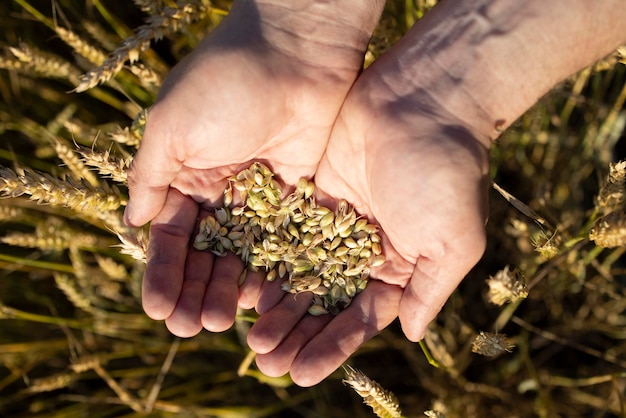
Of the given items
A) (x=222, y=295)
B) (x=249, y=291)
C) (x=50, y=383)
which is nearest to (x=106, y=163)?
(x=222, y=295)

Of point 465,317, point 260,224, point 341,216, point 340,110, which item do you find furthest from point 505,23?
point 465,317

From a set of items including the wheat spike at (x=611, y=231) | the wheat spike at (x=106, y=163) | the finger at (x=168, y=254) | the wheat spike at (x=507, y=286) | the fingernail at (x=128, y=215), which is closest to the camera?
the wheat spike at (x=611, y=231)

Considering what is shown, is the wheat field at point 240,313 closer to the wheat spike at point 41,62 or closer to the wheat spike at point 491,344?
the wheat spike at point 41,62

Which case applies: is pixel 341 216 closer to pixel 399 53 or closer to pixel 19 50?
pixel 399 53

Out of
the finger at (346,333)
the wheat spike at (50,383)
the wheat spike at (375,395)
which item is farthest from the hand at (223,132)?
the wheat spike at (50,383)

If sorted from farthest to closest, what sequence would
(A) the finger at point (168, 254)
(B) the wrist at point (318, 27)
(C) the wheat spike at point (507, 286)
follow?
(B) the wrist at point (318, 27), (A) the finger at point (168, 254), (C) the wheat spike at point (507, 286)

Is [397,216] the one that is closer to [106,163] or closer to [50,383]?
[106,163]
